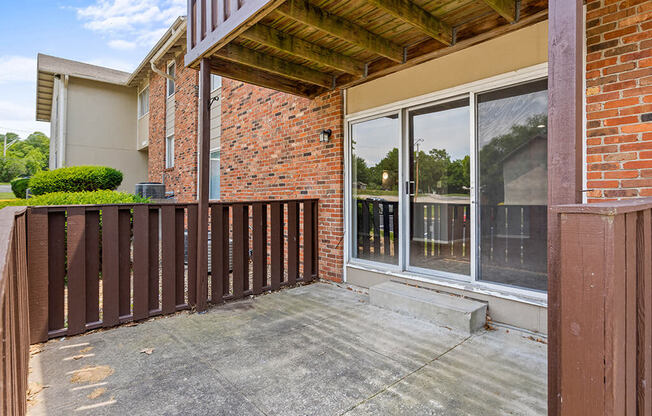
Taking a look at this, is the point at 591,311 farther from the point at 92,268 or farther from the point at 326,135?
the point at 326,135

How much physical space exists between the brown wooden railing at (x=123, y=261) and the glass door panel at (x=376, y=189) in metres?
1.14

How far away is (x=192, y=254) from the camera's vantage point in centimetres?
349

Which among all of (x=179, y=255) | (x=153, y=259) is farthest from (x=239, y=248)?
(x=153, y=259)

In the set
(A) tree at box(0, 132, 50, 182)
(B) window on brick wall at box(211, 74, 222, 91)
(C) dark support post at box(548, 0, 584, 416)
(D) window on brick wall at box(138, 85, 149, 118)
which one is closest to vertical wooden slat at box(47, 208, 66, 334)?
Answer: (C) dark support post at box(548, 0, 584, 416)

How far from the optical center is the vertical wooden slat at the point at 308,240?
15.0ft

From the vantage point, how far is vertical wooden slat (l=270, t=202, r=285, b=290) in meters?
4.15

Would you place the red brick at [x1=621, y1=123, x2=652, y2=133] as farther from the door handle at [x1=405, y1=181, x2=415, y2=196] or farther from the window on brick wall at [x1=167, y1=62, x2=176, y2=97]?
the window on brick wall at [x1=167, y1=62, x2=176, y2=97]

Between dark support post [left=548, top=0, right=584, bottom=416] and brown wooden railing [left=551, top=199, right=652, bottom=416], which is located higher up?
dark support post [left=548, top=0, right=584, bottom=416]

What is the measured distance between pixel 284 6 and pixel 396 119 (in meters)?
1.87

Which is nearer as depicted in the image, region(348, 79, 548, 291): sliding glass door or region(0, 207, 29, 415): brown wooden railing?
region(0, 207, 29, 415): brown wooden railing

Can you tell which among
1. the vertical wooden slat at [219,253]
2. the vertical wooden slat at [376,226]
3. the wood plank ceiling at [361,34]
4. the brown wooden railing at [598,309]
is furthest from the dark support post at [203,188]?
the brown wooden railing at [598,309]

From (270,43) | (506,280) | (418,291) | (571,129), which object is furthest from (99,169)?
(571,129)

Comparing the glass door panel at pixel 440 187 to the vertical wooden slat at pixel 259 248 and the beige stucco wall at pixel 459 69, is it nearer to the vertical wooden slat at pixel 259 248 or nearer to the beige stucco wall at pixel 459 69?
the beige stucco wall at pixel 459 69

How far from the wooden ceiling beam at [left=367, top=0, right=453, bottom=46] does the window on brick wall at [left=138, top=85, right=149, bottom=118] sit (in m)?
12.7
